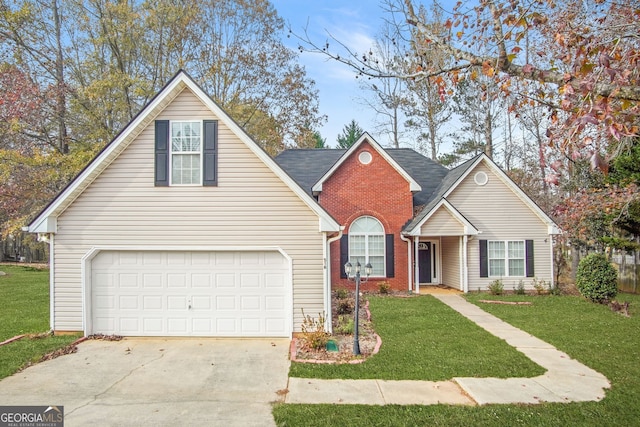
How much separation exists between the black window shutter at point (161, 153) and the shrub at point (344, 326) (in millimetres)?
5648

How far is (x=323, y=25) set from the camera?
5.69m

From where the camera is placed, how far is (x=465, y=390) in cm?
635

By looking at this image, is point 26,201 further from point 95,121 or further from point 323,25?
point 323,25

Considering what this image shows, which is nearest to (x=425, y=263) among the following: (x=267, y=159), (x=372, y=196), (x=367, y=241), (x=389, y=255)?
(x=389, y=255)

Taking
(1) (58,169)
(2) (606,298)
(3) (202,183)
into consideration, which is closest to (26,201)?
(1) (58,169)

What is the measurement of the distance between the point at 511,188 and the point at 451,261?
400cm

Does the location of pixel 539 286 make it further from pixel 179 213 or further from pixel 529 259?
pixel 179 213

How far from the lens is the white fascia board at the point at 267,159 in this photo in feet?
31.4

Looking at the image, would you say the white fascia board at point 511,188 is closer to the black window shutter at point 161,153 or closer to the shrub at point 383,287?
the shrub at point 383,287

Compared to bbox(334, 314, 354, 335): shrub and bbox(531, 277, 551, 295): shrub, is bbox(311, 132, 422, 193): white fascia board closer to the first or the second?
bbox(531, 277, 551, 295): shrub

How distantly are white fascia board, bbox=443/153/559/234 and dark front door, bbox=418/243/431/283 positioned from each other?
117 inches

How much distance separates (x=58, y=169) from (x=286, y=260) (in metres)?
15.2

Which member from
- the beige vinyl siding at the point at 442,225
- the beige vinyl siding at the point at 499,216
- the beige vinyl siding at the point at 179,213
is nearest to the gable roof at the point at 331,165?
the beige vinyl siding at the point at 499,216

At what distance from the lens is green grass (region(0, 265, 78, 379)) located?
26.7 feet
